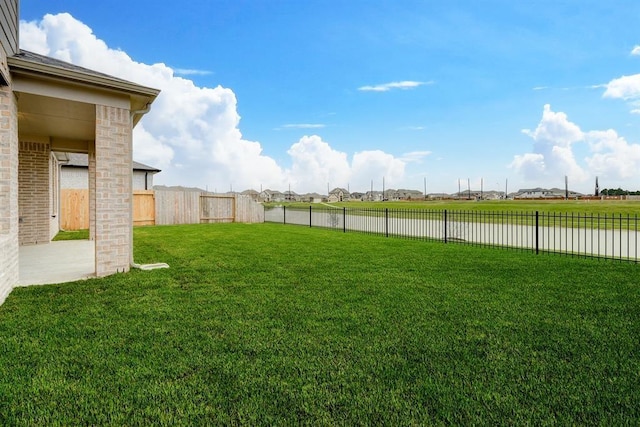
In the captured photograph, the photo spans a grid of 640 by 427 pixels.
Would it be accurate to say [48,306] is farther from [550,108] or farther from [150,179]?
[550,108]

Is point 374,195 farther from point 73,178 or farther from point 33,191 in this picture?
point 33,191

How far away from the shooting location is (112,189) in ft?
19.2

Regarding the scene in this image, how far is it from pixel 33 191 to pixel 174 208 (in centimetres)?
933

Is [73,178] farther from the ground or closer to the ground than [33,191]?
farther from the ground

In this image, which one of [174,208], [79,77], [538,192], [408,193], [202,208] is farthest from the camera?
[408,193]

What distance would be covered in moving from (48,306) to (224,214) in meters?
16.8

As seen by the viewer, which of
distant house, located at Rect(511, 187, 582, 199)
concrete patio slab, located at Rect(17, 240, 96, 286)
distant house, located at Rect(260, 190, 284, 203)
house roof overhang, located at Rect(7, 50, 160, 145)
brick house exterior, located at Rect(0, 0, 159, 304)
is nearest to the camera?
brick house exterior, located at Rect(0, 0, 159, 304)

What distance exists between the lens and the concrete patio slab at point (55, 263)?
5.84 m

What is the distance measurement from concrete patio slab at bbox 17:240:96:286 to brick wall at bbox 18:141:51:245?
0.54m

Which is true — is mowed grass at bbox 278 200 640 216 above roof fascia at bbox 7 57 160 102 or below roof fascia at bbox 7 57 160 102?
below

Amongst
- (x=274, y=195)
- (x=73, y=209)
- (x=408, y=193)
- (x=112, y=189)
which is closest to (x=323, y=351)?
(x=112, y=189)

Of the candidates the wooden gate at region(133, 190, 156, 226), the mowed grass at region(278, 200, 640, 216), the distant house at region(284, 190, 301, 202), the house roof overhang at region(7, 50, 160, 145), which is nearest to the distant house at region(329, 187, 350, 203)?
the distant house at region(284, 190, 301, 202)

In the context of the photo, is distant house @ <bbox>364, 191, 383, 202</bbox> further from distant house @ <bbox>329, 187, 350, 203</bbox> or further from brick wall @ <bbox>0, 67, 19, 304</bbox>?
brick wall @ <bbox>0, 67, 19, 304</bbox>

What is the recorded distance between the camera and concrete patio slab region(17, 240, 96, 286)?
5.84 metres
